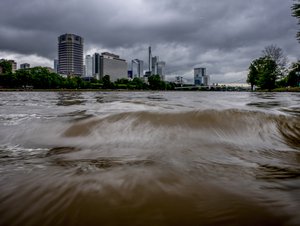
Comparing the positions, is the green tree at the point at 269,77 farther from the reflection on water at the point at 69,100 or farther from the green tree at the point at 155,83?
the green tree at the point at 155,83

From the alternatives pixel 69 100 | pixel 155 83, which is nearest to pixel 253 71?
pixel 155 83

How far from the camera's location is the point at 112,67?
190500mm

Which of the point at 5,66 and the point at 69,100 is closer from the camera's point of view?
the point at 69,100

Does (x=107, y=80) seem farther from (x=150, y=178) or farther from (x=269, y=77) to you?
(x=150, y=178)

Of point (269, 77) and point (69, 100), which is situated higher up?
point (269, 77)

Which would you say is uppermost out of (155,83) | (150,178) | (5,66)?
(5,66)

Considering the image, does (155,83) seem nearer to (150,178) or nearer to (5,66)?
(5,66)

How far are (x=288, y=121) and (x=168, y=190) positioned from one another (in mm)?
4018

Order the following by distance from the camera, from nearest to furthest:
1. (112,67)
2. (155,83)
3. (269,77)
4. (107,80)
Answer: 1. (269,77)
2. (107,80)
3. (155,83)
4. (112,67)

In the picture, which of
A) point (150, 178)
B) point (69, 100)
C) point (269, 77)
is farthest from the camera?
point (269, 77)

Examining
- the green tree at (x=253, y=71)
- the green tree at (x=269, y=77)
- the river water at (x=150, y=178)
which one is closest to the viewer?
A: the river water at (x=150, y=178)

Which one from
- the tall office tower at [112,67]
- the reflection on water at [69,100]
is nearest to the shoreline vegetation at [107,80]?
the reflection on water at [69,100]

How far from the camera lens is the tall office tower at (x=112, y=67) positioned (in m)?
185

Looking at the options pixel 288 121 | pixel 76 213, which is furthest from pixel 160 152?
A: pixel 288 121
